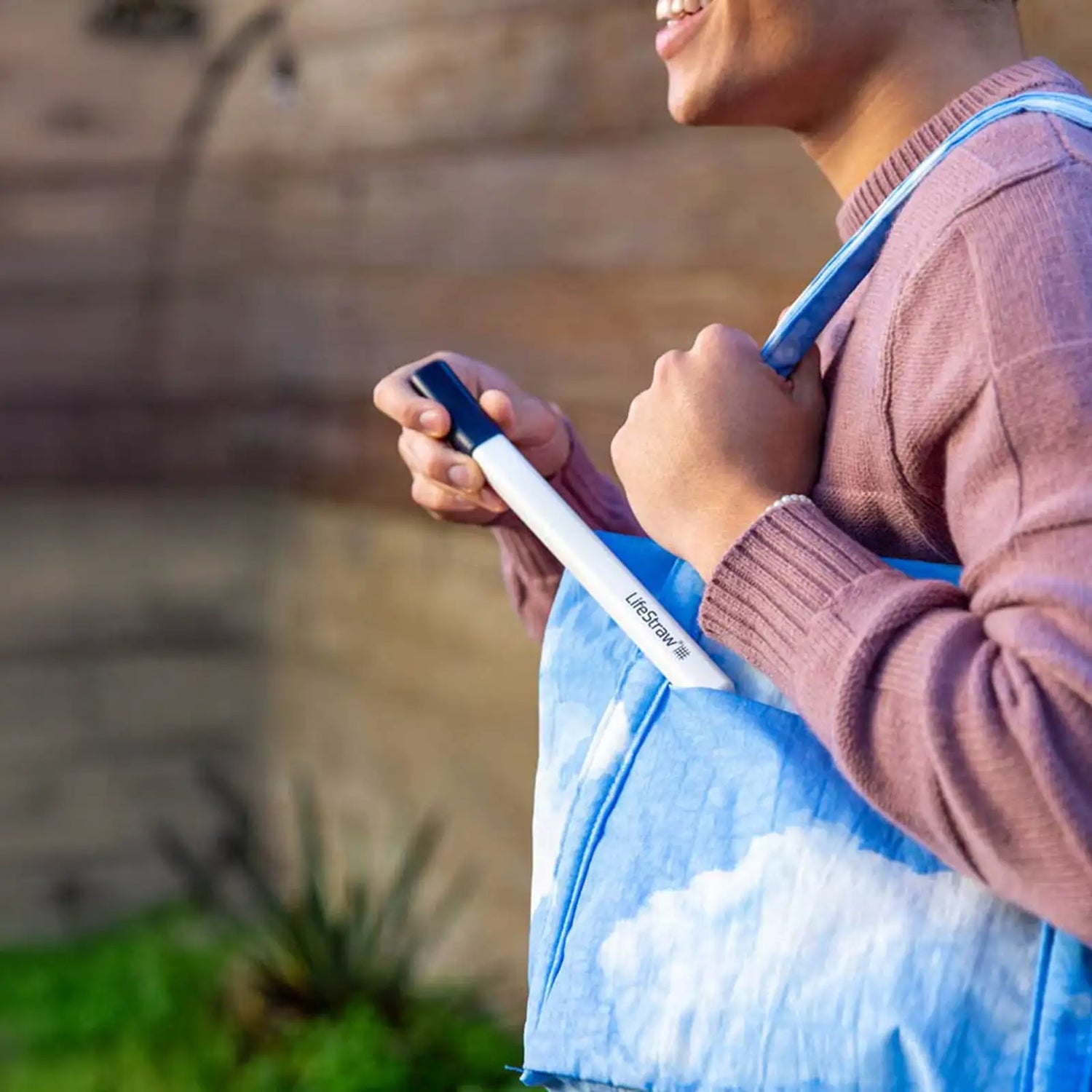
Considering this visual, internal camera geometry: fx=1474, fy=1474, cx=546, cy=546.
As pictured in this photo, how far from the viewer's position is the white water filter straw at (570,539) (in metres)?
0.66

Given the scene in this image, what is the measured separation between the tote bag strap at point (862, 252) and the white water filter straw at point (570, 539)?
124mm

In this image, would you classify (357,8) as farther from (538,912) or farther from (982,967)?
(982,967)

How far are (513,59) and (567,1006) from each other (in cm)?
147

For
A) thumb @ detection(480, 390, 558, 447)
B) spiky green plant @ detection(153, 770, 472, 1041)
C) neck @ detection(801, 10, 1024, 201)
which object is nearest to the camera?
neck @ detection(801, 10, 1024, 201)

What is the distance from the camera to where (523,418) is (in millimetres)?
893

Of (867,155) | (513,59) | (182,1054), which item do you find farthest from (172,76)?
(867,155)

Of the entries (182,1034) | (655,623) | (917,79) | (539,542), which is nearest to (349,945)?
(182,1034)

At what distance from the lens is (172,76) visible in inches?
89.7

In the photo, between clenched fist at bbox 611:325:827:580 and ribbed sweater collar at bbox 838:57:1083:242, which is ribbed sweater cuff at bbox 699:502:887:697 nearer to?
clenched fist at bbox 611:325:827:580

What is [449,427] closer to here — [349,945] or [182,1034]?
[349,945]

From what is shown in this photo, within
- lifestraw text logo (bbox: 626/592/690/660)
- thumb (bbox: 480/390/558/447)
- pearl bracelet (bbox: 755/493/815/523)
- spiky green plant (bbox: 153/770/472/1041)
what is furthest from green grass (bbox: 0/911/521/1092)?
pearl bracelet (bbox: 755/493/815/523)

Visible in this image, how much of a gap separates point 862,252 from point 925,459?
0.35 ft

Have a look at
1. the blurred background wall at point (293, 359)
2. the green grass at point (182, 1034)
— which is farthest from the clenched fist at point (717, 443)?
the green grass at point (182, 1034)

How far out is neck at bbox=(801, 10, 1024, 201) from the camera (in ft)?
2.34
